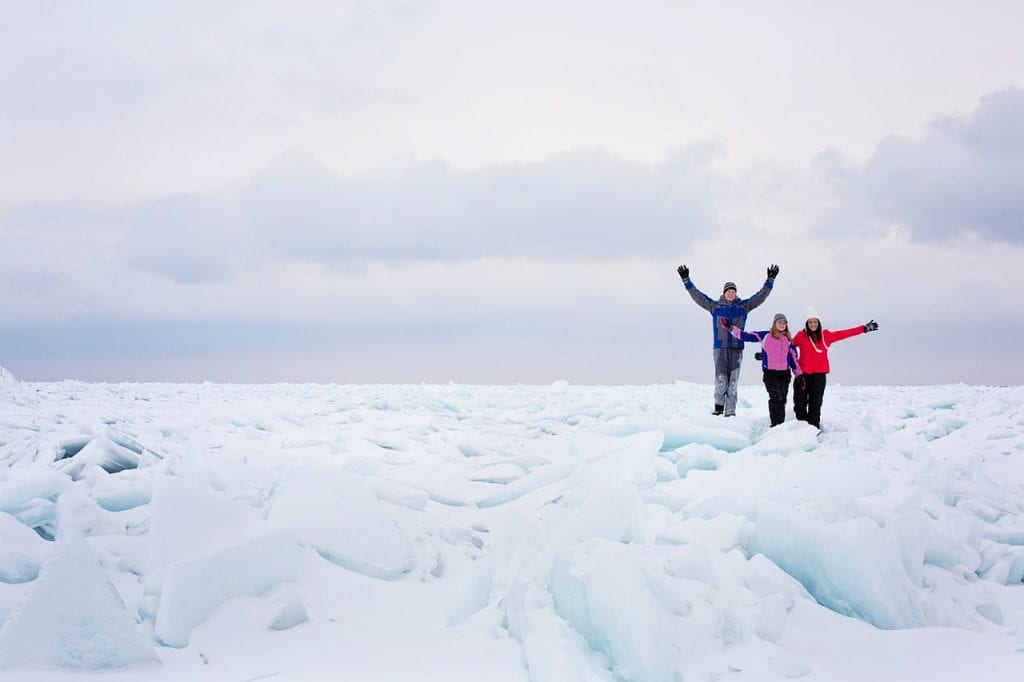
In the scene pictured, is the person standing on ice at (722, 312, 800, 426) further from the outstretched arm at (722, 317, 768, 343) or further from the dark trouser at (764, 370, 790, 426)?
the outstretched arm at (722, 317, 768, 343)

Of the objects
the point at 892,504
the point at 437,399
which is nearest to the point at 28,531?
the point at 892,504

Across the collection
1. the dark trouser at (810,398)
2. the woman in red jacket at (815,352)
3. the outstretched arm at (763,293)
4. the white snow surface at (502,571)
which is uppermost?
the outstretched arm at (763,293)

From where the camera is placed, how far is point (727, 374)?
7.16 metres

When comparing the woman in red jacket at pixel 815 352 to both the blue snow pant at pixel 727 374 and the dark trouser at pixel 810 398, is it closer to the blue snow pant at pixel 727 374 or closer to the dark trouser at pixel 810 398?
the dark trouser at pixel 810 398

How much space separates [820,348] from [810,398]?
484 mm

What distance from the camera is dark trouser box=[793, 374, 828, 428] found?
6.45 meters

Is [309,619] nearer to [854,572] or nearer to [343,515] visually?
[343,515]

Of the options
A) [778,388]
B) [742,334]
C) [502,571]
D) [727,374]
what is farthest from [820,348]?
[502,571]

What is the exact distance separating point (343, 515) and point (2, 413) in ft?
15.8

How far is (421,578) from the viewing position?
305 centimetres

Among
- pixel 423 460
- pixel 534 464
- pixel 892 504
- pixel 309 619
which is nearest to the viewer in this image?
pixel 309 619

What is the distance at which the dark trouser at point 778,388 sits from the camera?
6.54 m

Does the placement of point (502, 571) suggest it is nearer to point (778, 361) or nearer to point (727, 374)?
point (778, 361)

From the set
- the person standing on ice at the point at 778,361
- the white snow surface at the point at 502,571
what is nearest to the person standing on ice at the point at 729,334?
the person standing on ice at the point at 778,361
